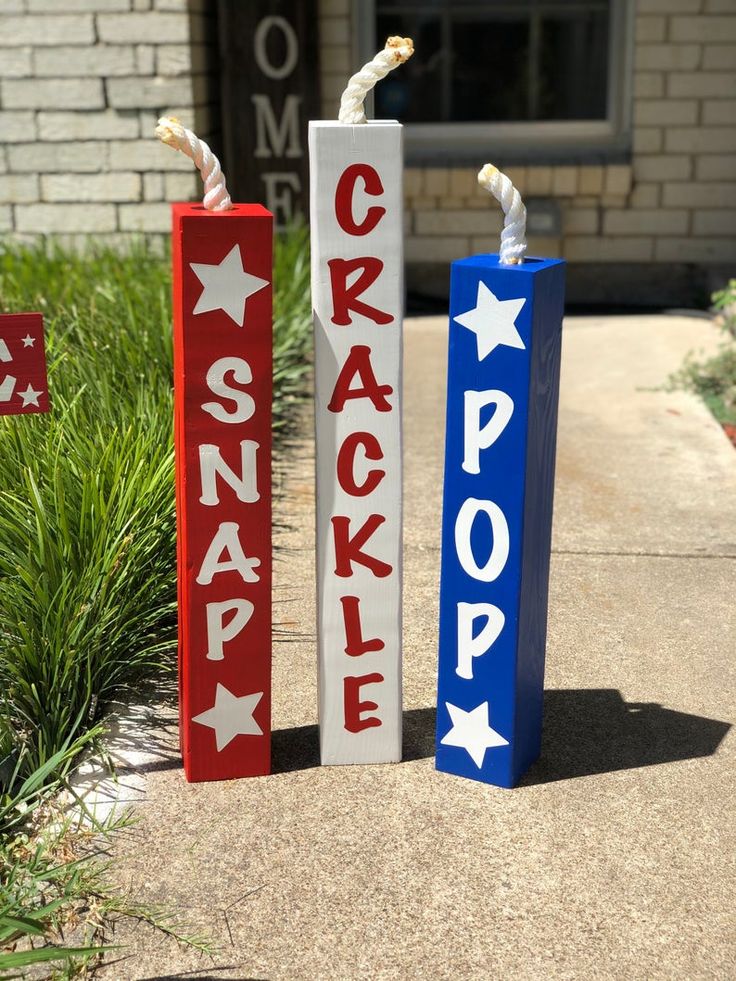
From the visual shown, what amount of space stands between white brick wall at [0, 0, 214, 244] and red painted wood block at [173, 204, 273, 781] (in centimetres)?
542

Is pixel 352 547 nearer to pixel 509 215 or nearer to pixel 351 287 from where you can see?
pixel 351 287

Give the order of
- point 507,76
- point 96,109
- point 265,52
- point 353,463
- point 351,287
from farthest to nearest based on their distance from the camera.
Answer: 1. point 507,76
2. point 265,52
3. point 96,109
4. point 353,463
5. point 351,287

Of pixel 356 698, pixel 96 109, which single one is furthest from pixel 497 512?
pixel 96 109

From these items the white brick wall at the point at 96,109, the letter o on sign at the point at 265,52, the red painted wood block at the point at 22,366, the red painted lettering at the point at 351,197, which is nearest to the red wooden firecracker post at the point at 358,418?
the red painted lettering at the point at 351,197

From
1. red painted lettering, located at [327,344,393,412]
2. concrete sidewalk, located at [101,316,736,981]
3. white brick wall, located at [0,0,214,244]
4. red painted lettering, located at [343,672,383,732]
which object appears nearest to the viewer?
concrete sidewalk, located at [101,316,736,981]

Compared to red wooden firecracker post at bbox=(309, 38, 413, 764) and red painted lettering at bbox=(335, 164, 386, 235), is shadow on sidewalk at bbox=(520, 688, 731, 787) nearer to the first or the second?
red wooden firecracker post at bbox=(309, 38, 413, 764)

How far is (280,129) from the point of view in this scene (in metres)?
8.34

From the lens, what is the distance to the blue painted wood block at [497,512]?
8.82 ft

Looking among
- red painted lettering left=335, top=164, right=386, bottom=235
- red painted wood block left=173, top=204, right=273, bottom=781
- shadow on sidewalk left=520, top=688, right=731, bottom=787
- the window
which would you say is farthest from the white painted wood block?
the window

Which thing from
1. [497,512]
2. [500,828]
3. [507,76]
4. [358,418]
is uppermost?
[507,76]

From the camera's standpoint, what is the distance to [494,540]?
2.83m

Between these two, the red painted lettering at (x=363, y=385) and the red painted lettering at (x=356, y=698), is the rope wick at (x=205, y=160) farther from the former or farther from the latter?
the red painted lettering at (x=356, y=698)

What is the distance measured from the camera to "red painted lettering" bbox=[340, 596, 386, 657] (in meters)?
2.94

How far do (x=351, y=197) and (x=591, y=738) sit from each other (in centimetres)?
157
